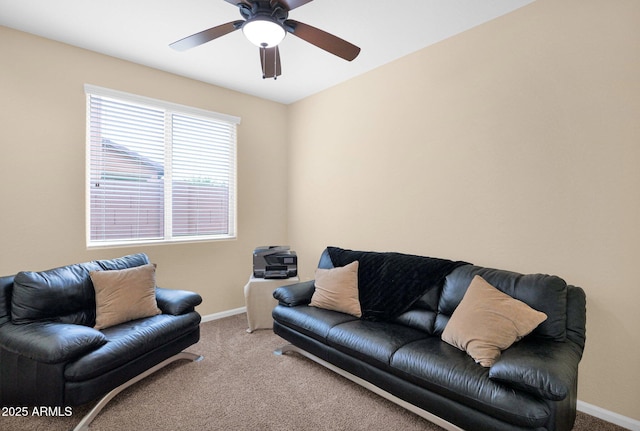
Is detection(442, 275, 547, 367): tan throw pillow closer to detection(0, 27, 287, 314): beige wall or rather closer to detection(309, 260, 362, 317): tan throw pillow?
detection(309, 260, 362, 317): tan throw pillow

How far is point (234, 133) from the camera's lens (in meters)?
4.04

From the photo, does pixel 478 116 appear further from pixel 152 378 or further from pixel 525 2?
pixel 152 378

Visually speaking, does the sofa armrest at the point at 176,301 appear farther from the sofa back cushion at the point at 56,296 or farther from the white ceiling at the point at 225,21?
the white ceiling at the point at 225,21

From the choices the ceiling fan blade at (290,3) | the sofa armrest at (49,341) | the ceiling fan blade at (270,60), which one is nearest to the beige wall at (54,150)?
the sofa armrest at (49,341)

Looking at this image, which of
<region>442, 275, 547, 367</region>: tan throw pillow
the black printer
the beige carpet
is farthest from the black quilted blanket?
the black printer

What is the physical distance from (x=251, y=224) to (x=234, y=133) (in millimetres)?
1184

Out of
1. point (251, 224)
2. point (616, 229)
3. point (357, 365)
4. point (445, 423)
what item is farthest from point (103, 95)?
point (616, 229)

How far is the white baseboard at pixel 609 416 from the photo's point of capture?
1.94 metres

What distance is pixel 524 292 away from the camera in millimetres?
2068

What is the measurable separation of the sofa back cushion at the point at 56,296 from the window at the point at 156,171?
2.30 ft

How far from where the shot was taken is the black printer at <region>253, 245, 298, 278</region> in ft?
11.9

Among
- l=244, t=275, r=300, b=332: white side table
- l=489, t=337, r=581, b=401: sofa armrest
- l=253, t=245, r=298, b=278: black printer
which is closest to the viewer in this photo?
l=489, t=337, r=581, b=401: sofa armrest

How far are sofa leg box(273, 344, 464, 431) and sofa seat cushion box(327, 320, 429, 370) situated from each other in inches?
7.3

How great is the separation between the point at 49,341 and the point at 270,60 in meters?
2.26
